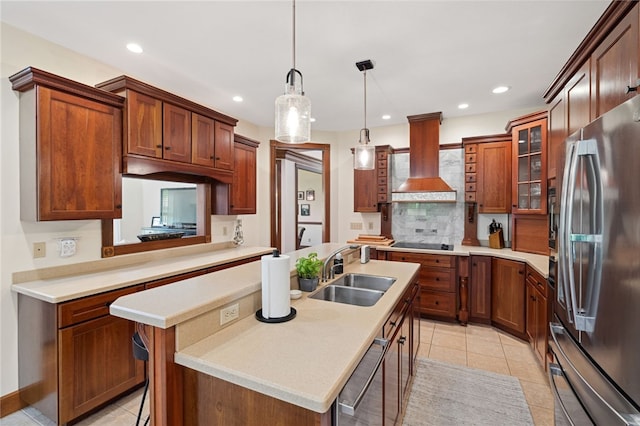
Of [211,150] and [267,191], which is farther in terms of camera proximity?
[267,191]

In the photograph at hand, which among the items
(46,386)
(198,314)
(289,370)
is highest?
(198,314)

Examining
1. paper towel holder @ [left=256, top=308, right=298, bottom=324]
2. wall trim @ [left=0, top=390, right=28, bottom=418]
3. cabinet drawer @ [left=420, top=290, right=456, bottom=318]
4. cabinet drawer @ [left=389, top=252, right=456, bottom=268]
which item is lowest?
wall trim @ [left=0, top=390, right=28, bottom=418]

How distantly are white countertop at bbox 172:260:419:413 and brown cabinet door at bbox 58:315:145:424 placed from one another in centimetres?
135

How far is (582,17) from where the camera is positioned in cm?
205

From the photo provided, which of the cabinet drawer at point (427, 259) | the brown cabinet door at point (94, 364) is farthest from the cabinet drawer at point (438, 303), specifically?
the brown cabinet door at point (94, 364)

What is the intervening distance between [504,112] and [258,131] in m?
3.62

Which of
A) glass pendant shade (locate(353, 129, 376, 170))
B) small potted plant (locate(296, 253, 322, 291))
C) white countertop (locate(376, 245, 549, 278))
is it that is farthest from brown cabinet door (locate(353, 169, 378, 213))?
small potted plant (locate(296, 253, 322, 291))

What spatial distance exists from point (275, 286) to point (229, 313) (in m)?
0.25

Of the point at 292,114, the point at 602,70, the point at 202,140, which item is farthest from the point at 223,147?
the point at 602,70

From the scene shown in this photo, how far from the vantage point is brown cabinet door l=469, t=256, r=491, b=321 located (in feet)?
12.0

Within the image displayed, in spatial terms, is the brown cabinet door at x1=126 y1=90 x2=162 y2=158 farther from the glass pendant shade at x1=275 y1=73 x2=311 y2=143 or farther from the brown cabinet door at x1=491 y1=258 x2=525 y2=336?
the brown cabinet door at x1=491 y1=258 x2=525 y2=336

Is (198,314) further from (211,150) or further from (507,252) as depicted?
(507,252)

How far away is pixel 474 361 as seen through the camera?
2.91m

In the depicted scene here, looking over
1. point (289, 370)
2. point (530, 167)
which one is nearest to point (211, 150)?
point (289, 370)
